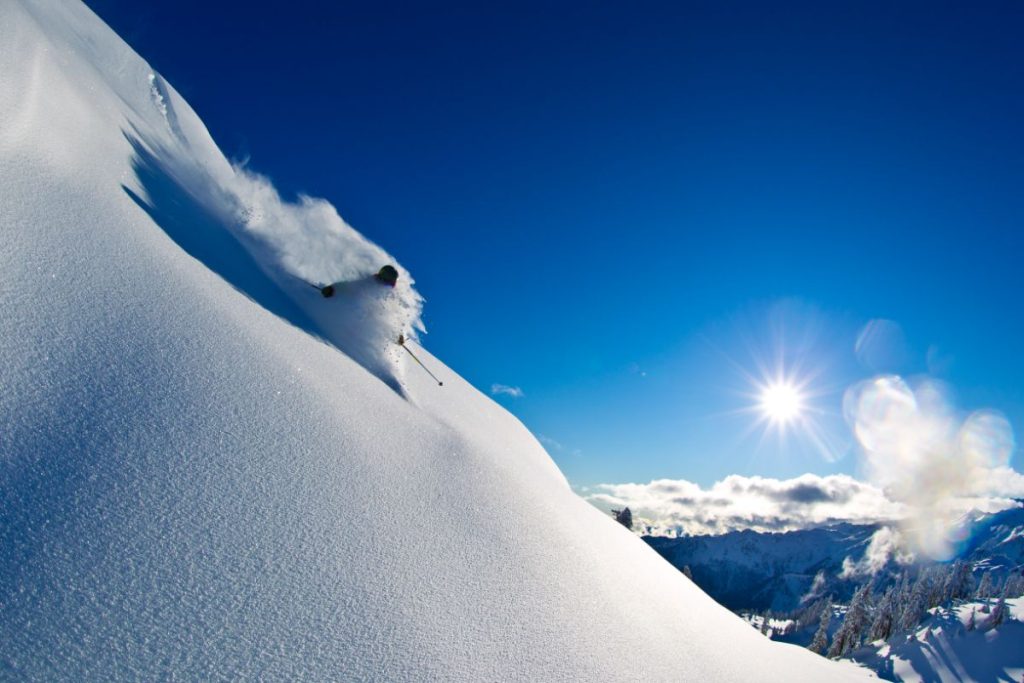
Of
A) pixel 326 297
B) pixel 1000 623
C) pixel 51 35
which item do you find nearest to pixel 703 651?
pixel 326 297

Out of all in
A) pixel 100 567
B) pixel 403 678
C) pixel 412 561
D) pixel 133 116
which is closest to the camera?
pixel 100 567

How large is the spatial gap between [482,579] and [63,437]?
463 cm

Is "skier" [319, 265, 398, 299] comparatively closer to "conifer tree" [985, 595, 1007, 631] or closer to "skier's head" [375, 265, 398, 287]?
"skier's head" [375, 265, 398, 287]

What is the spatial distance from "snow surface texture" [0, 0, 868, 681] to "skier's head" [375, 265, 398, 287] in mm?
2431

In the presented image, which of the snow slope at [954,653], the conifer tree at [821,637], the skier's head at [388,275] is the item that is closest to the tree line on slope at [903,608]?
the conifer tree at [821,637]

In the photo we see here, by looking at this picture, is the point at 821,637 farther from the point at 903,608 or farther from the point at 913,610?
the point at 903,608

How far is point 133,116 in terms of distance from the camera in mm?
14781

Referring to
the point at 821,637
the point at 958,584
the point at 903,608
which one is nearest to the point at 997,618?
the point at 903,608

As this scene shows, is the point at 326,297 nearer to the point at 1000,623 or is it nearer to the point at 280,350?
the point at 280,350

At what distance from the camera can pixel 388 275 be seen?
14164 mm

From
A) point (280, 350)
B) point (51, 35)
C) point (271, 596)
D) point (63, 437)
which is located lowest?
point (271, 596)

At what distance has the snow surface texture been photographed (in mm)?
3844

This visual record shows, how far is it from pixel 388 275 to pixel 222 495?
968 centimetres

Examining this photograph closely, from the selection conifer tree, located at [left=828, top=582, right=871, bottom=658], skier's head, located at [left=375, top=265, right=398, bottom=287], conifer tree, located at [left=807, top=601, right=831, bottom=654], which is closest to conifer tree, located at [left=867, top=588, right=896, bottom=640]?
conifer tree, located at [left=807, top=601, right=831, bottom=654]
